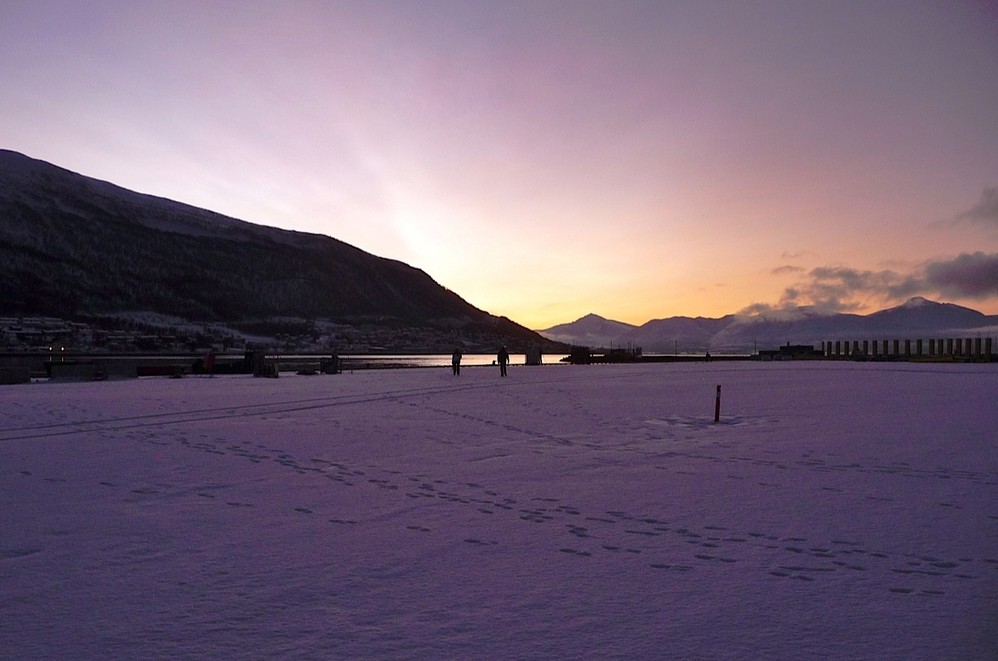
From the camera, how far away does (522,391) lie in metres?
29.6

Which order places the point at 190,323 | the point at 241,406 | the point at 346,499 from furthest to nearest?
the point at 190,323
the point at 241,406
the point at 346,499

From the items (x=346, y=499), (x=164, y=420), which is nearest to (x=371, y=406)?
(x=164, y=420)

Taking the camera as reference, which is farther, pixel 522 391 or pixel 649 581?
pixel 522 391

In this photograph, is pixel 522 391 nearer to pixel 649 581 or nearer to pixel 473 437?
pixel 473 437

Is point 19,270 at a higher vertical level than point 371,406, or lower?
higher

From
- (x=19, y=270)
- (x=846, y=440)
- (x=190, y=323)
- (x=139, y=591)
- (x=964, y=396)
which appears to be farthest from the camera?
(x=190, y=323)

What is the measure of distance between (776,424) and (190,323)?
672ft

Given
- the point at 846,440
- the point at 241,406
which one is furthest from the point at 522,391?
A: the point at 846,440

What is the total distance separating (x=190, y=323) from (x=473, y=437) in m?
203

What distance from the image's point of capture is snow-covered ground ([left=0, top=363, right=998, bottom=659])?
15.0ft

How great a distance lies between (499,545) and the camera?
21.9ft

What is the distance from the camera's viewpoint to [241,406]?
73.5 ft

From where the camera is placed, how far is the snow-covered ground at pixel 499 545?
4.57 m

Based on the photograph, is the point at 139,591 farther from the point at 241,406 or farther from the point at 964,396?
the point at 964,396
